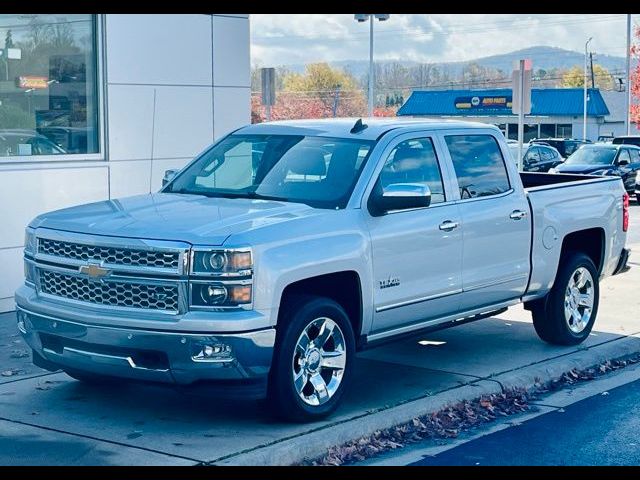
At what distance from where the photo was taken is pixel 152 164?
12.5 meters

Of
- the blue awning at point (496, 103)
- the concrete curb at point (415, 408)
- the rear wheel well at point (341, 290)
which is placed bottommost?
the concrete curb at point (415, 408)

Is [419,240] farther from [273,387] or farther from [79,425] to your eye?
[79,425]

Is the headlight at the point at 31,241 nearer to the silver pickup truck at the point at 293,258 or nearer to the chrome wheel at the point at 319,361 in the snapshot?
the silver pickup truck at the point at 293,258

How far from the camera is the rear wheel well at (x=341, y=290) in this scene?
7.35 metres

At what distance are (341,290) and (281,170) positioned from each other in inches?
44.0

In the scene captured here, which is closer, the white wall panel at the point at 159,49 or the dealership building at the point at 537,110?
the white wall panel at the point at 159,49

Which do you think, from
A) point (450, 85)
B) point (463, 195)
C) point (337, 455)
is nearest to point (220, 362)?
point (337, 455)

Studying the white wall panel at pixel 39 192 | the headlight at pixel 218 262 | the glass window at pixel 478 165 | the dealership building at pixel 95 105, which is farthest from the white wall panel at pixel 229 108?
the headlight at pixel 218 262

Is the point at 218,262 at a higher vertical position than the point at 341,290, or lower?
higher

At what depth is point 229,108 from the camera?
13.4 metres

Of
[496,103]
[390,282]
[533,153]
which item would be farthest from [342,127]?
[496,103]

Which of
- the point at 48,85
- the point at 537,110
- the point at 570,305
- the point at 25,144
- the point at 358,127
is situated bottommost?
the point at 570,305

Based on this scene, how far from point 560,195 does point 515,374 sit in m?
1.93

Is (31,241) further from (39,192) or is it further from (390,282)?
(39,192)
